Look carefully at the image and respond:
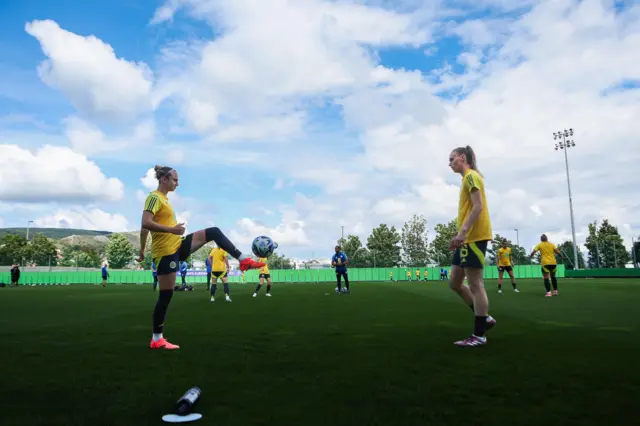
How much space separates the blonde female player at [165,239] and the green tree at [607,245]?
7546cm

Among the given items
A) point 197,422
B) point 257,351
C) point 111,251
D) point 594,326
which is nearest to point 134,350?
point 257,351

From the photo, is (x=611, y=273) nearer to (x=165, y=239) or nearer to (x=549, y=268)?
(x=549, y=268)

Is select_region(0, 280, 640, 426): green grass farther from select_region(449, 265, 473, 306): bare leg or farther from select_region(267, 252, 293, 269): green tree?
select_region(267, 252, 293, 269): green tree

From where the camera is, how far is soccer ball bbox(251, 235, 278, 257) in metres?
7.03

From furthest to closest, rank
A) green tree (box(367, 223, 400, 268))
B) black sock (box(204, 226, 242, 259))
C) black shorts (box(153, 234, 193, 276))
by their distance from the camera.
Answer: green tree (box(367, 223, 400, 268)), black sock (box(204, 226, 242, 259)), black shorts (box(153, 234, 193, 276))

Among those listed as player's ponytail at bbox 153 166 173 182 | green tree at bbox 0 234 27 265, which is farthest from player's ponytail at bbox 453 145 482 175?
green tree at bbox 0 234 27 265

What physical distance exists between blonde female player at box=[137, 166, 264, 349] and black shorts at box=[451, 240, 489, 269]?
2846 mm

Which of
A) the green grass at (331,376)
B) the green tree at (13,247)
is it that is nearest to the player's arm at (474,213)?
the green grass at (331,376)

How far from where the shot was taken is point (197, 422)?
2373 mm

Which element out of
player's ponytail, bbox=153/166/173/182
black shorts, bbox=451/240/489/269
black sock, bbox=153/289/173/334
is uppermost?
player's ponytail, bbox=153/166/173/182

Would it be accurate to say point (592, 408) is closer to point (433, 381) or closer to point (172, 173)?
point (433, 381)

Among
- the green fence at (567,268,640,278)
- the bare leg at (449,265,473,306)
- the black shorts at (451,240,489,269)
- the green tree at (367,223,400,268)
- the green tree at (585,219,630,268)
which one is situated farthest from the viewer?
the green tree at (367,223,400,268)

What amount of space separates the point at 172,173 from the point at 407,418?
14.4 ft

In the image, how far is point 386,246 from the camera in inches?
3041
